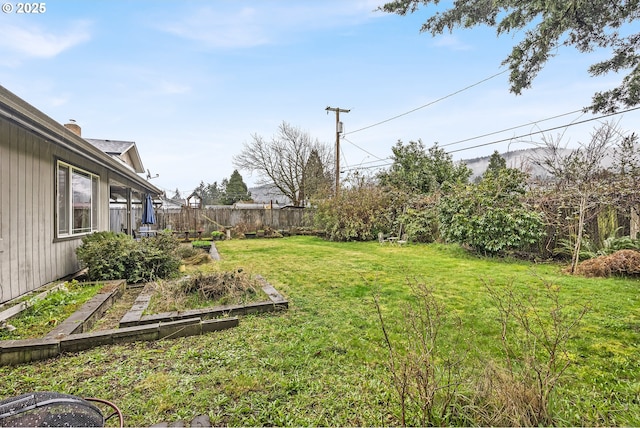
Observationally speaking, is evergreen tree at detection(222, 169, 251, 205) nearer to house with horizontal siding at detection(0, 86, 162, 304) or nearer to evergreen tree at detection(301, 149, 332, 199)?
evergreen tree at detection(301, 149, 332, 199)

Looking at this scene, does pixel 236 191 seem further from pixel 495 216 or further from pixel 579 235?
pixel 579 235

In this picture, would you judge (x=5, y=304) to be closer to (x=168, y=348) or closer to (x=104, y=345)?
(x=104, y=345)

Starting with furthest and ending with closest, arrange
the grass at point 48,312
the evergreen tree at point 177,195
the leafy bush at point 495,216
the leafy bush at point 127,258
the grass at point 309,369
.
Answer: the evergreen tree at point 177,195 < the leafy bush at point 495,216 < the leafy bush at point 127,258 < the grass at point 48,312 < the grass at point 309,369

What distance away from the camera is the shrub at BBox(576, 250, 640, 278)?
16.4 ft

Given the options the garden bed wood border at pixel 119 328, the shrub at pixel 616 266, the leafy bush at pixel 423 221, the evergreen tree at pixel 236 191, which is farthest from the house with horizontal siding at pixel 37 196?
the evergreen tree at pixel 236 191

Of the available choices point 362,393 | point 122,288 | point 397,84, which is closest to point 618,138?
point 397,84

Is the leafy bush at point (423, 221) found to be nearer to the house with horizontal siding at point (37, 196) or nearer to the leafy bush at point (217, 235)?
the leafy bush at point (217, 235)

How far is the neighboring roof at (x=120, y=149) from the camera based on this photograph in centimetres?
1092

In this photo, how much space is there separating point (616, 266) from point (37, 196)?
30.4 ft

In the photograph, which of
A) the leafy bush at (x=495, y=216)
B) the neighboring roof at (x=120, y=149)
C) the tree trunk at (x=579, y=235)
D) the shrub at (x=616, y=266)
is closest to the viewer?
the shrub at (x=616, y=266)

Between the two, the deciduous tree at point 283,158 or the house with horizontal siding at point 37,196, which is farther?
the deciduous tree at point 283,158

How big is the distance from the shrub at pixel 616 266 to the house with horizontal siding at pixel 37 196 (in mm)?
8208

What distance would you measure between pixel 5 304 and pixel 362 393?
4.15 metres

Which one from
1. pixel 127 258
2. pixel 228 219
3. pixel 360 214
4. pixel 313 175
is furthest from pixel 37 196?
pixel 313 175
